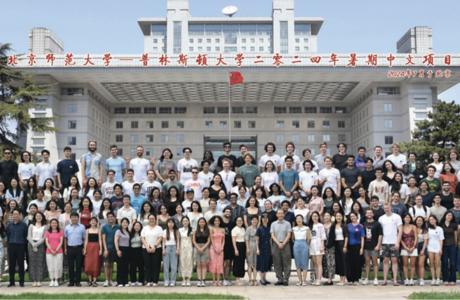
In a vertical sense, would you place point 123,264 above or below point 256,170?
below

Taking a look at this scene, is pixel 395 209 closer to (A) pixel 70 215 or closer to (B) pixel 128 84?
(A) pixel 70 215

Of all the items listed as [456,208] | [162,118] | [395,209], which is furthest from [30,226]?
[162,118]

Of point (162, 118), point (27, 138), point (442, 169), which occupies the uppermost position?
point (162, 118)

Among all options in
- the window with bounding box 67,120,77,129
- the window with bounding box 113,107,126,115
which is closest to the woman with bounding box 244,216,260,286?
the window with bounding box 67,120,77,129

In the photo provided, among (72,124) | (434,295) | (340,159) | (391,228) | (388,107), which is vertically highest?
(388,107)

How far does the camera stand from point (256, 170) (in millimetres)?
12062

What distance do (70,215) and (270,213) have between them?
12.9 feet

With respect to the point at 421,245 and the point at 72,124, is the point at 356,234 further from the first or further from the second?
the point at 72,124

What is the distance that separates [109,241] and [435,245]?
6.31 meters

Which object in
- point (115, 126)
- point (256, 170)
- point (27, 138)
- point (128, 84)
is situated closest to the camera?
point (256, 170)

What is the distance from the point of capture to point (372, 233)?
1045 cm

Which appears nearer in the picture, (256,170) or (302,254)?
(302,254)

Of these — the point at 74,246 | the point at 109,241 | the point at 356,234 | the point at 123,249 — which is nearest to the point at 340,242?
the point at 356,234

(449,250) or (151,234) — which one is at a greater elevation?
(151,234)
